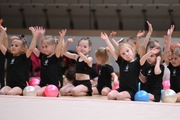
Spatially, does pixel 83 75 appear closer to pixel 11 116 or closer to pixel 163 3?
pixel 11 116

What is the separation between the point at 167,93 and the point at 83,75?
4.84 feet

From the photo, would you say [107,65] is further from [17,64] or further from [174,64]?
[17,64]

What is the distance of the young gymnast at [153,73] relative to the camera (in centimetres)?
435

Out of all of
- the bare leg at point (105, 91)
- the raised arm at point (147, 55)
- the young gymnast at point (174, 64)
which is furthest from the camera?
the bare leg at point (105, 91)

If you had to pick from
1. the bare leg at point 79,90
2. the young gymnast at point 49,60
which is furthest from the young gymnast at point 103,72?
the young gymnast at point 49,60

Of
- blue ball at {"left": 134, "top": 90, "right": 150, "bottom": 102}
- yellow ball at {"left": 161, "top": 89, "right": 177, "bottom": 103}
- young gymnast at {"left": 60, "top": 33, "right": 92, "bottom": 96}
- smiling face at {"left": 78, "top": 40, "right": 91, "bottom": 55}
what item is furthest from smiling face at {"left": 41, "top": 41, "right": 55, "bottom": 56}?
yellow ball at {"left": 161, "top": 89, "right": 177, "bottom": 103}

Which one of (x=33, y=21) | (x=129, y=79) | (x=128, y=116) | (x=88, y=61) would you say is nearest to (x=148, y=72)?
(x=129, y=79)

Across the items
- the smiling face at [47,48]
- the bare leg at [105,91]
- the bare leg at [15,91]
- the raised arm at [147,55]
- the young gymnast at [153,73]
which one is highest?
the smiling face at [47,48]

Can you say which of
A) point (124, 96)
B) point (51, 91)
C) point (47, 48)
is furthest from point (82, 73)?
point (124, 96)

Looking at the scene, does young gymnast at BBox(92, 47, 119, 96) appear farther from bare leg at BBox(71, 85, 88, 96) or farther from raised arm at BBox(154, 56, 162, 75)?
raised arm at BBox(154, 56, 162, 75)

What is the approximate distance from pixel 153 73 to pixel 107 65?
1.13 metres

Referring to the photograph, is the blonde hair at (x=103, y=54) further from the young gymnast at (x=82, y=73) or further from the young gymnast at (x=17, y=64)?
the young gymnast at (x=17, y=64)

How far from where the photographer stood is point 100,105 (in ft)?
11.0

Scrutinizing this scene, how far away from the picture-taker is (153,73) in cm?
445
